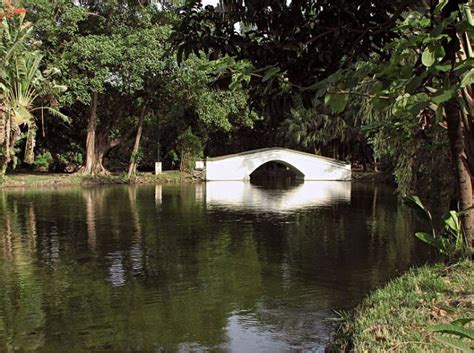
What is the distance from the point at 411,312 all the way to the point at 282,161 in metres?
34.8

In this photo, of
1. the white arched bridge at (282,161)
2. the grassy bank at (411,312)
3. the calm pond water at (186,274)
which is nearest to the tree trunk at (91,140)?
the white arched bridge at (282,161)

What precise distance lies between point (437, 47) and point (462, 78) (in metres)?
0.18

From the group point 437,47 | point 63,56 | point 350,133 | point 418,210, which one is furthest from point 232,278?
point 350,133

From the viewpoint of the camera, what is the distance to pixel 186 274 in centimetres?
958

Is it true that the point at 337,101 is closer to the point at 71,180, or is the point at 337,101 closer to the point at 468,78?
the point at 468,78

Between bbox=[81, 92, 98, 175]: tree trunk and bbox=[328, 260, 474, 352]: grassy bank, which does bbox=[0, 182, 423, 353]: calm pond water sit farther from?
bbox=[81, 92, 98, 175]: tree trunk

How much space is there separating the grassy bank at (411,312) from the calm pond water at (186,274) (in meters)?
1.00

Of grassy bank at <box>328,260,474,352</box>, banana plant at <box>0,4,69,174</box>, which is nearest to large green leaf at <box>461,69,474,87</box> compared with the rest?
grassy bank at <box>328,260,474,352</box>

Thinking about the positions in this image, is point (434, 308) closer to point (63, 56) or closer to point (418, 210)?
point (418, 210)

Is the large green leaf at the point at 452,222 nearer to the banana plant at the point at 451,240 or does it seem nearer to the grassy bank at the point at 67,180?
the banana plant at the point at 451,240

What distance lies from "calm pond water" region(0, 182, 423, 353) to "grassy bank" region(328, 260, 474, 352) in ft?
3.28

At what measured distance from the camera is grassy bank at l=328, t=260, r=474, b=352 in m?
4.25

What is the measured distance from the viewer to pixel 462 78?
233 centimetres

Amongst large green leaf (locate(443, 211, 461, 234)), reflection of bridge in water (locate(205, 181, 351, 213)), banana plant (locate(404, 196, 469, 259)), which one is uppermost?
large green leaf (locate(443, 211, 461, 234))
